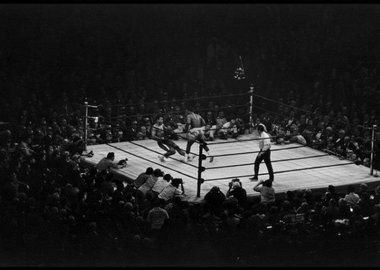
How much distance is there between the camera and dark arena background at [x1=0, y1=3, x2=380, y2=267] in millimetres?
12102

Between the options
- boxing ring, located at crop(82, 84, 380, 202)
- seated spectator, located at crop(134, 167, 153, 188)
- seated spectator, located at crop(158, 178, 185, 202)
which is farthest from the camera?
boxing ring, located at crop(82, 84, 380, 202)

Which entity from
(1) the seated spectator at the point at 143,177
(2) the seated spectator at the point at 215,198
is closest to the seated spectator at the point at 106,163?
(1) the seated spectator at the point at 143,177

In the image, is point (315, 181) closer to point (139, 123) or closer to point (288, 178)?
point (288, 178)

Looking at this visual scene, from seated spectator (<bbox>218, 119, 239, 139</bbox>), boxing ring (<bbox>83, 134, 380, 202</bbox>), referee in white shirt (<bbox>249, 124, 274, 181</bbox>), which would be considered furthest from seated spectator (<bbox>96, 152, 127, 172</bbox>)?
seated spectator (<bbox>218, 119, 239, 139</bbox>)

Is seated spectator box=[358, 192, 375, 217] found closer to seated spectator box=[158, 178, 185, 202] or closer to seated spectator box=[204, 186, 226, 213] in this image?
A: seated spectator box=[204, 186, 226, 213]

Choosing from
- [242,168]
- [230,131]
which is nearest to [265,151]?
[242,168]

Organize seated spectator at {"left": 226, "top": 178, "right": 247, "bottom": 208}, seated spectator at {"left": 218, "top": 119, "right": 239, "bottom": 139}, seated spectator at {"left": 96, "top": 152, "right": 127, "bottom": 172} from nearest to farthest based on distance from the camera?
seated spectator at {"left": 226, "top": 178, "right": 247, "bottom": 208} → seated spectator at {"left": 96, "top": 152, "right": 127, "bottom": 172} → seated spectator at {"left": 218, "top": 119, "right": 239, "bottom": 139}

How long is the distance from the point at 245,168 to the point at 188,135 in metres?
1.22

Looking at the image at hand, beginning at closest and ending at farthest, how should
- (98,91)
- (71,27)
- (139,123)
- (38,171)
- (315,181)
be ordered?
1. (38,171)
2. (315,181)
3. (139,123)
4. (98,91)
5. (71,27)

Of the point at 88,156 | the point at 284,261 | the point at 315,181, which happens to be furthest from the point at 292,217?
the point at 88,156

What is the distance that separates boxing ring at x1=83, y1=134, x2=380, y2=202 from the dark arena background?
0.16 feet

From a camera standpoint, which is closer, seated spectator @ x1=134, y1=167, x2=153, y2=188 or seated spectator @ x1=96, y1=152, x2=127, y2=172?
seated spectator @ x1=134, y1=167, x2=153, y2=188

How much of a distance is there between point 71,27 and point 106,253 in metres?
11.8

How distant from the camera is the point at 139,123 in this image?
18.5m
